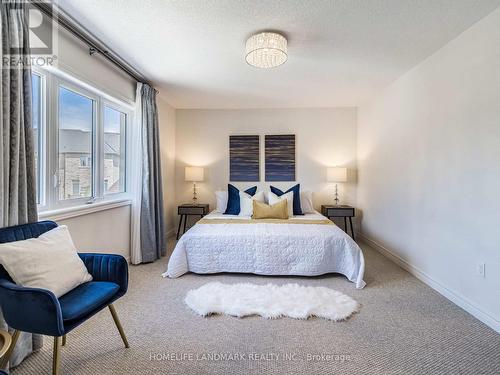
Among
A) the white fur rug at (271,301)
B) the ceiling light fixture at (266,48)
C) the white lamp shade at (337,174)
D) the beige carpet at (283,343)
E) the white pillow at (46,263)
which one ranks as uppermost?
the ceiling light fixture at (266,48)

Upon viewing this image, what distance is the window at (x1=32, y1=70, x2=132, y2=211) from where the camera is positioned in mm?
2096

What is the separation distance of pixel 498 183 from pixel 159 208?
3679 millimetres

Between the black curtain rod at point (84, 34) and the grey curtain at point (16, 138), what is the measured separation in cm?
29

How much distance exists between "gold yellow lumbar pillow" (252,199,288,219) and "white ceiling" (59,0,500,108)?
1740 millimetres

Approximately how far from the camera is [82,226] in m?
2.49

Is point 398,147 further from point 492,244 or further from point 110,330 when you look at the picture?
point 110,330

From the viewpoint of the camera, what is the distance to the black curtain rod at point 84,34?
6.34 feet

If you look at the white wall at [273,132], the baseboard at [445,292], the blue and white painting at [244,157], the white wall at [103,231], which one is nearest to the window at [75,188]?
the white wall at [103,231]

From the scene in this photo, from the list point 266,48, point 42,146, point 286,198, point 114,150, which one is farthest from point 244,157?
point 42,146

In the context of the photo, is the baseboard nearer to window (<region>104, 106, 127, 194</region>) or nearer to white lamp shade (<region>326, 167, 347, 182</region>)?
white lamp shade (<region>326, 167, 347, 182</region>)

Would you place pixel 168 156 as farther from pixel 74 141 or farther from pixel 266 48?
pixel 266 48

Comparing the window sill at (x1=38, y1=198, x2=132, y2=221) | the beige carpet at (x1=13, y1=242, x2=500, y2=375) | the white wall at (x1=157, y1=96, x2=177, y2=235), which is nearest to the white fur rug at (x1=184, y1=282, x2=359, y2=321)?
the beige carpet at (x1=13, y1=242, x2=500, y2=375)

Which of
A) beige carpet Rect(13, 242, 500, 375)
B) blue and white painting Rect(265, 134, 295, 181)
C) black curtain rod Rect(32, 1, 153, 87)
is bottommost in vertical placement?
beige carpet Rect(13, 242, 500, 375)

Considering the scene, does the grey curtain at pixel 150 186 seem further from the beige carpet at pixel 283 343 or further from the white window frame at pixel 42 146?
the white window frame at pixel 42 146
